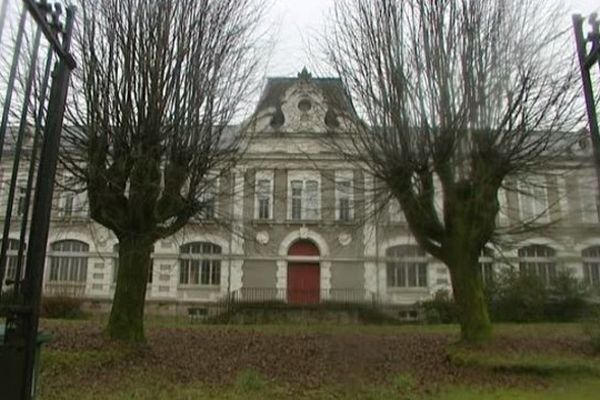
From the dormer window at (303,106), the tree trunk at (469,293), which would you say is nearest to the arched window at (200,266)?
the dormer window at (303,106)

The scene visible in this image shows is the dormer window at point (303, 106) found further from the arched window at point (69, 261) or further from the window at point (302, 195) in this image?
the arched window at point (69, 261)

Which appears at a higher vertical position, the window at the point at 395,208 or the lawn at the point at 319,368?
A: the window at the point at 395,208

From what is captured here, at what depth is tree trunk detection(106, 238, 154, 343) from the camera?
1183cm

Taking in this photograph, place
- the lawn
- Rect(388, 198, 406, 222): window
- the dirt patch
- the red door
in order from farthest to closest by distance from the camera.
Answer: the red door → Rect(388, 198, 406, 222): window → the dirt patch → the lawn

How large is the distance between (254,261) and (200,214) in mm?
14512

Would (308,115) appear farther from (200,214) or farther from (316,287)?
(200,214)

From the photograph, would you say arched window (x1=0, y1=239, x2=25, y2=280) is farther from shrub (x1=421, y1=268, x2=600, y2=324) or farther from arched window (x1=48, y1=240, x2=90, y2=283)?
shrub (x1=421, y1=268, x2=600, y2=324)

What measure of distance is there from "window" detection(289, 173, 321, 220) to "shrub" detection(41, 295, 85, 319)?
10751mm

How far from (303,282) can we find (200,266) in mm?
5096

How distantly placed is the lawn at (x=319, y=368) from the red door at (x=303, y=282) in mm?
12128

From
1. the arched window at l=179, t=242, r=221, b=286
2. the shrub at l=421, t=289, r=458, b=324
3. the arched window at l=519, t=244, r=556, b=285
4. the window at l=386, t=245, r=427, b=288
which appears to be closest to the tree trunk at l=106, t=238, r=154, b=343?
the shrub at l=421, t=289, r=458, b=324

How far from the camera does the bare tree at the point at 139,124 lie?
11305 mm

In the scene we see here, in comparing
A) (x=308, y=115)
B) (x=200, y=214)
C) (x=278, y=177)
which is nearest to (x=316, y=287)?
(x=278, y=177)

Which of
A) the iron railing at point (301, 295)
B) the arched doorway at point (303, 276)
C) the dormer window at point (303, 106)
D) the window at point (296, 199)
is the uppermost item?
the dormer window at point (303, 106)
